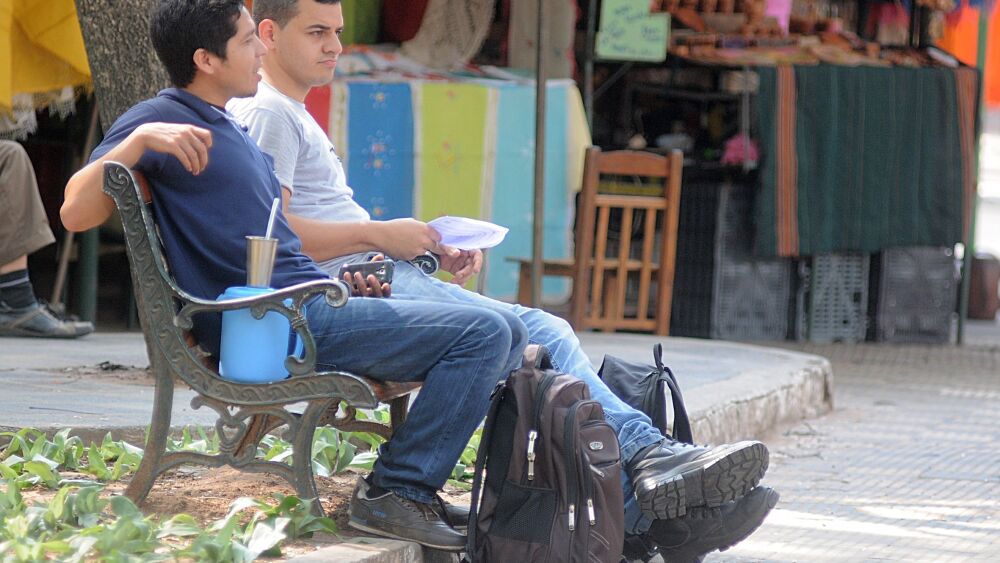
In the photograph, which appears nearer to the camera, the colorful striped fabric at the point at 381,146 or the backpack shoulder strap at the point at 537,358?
the backpack shoulder strap at the point at 537,358

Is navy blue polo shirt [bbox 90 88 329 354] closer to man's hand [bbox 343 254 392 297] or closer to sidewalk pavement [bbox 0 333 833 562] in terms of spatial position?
man's hand [bbox 343 254 392 297]

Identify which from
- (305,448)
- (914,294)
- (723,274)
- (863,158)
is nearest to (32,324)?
(305,448)

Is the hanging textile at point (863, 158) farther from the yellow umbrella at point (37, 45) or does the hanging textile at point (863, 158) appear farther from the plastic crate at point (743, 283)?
the yellow umbrella at point (37, 45)

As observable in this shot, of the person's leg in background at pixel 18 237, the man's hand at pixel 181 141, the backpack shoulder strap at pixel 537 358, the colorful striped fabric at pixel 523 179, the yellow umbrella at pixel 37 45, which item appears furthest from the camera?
the colorful striped fabric at pixel 523 179

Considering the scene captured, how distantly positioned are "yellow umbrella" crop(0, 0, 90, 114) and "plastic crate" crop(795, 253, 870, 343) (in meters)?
5.57

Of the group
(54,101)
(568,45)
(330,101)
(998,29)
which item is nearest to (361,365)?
(54,101)

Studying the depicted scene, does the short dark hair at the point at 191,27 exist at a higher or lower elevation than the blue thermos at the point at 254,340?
higher

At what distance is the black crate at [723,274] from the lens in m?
10.0

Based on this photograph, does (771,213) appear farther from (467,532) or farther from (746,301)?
(467,532)

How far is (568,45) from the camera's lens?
30.7 ft

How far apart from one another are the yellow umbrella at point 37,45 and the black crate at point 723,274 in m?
4.74

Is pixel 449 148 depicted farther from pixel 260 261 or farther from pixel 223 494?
pixel 260 261

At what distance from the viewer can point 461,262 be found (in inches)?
149

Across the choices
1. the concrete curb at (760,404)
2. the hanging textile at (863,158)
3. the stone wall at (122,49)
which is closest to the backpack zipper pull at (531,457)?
the concrete curb at (760,404)
